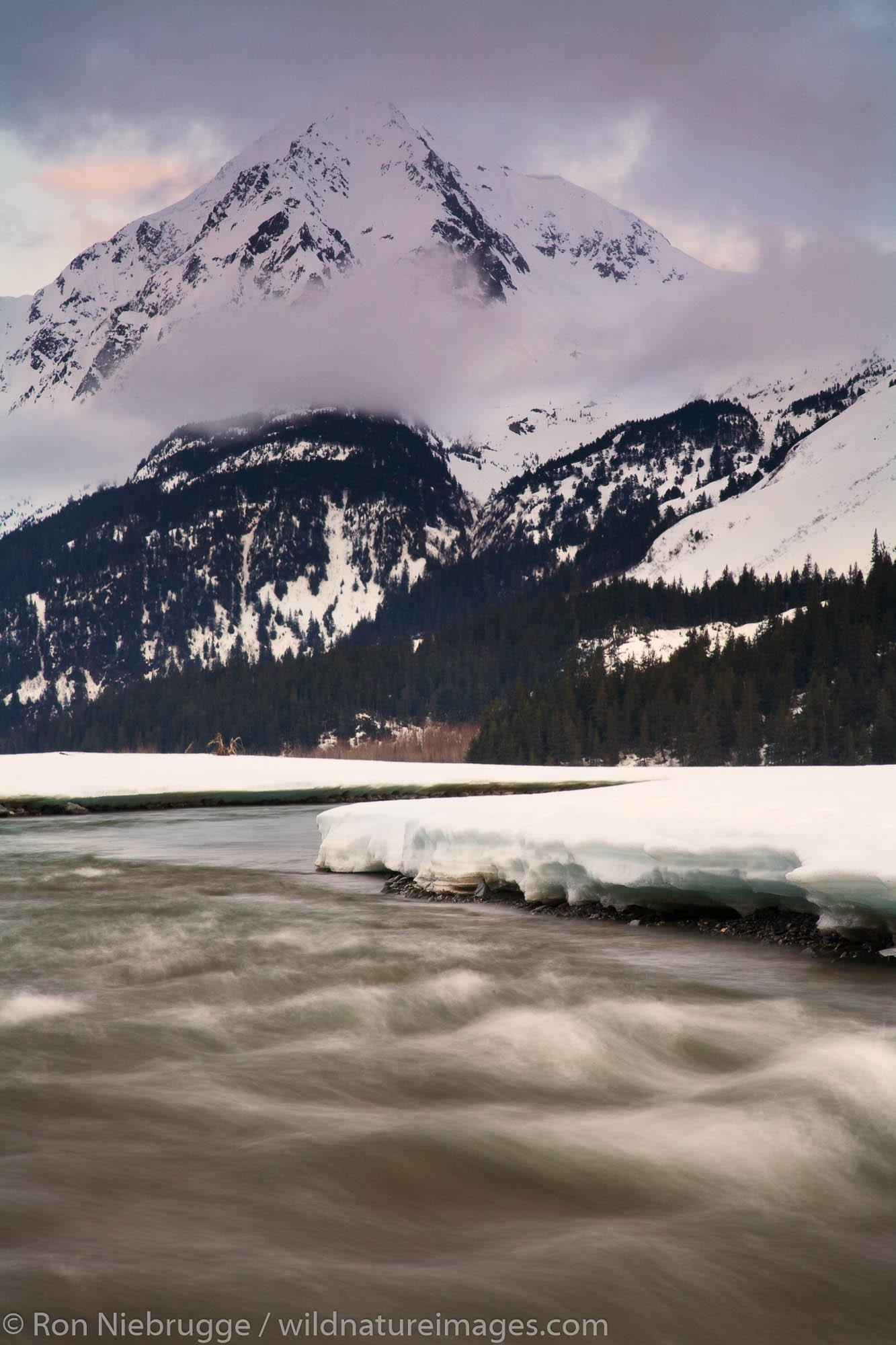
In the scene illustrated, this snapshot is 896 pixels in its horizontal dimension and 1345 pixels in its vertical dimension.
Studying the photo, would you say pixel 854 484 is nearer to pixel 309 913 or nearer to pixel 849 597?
pixel 849 597

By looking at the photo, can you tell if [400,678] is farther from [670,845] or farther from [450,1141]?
[450,1141]

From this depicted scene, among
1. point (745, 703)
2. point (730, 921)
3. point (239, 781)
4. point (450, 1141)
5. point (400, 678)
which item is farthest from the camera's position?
point (400, 678)

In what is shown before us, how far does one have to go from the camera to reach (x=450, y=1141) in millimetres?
5715

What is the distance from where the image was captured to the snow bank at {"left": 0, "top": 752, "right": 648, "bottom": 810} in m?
38.1

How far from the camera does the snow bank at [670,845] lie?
386 inches

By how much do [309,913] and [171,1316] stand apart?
976cm

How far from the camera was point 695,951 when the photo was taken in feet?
35.1

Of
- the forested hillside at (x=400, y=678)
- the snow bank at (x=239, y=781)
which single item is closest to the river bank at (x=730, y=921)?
the snow bank at (x=239, y=781)

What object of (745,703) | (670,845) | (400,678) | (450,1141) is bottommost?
(450,1141)

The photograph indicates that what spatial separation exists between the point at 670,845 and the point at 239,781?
110 feet

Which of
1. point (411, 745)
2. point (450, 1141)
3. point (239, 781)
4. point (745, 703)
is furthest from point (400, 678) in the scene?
point (450, 1141)

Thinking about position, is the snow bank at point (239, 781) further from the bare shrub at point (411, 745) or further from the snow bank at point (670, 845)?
the bare shrub at point (411, 745)

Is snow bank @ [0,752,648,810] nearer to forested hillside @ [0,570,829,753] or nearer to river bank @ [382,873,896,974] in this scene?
river bank @ [382,873,896,974]

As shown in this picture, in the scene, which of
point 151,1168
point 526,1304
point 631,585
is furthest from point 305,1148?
point 631,585
